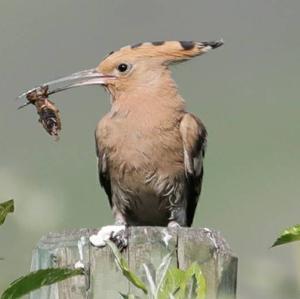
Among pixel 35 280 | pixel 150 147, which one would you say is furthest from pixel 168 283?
pixel 150 147

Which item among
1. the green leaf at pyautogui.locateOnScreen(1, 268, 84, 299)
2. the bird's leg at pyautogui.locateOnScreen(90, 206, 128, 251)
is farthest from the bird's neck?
the green leaf at pyautogui.locateOnScreen(1, 268, 84, 299)

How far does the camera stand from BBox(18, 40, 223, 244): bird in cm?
673

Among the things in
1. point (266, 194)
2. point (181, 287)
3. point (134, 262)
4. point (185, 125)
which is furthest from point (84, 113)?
point (181, 287)

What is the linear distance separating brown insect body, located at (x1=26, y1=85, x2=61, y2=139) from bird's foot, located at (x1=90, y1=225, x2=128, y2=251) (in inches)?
89.5

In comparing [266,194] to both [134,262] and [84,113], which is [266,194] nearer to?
[84,113]

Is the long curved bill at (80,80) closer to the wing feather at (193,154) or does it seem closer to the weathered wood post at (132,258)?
the wing feather at (193,154)

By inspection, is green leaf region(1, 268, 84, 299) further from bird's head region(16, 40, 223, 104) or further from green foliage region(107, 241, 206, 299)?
bird's head region(16, 40, 223, 104)

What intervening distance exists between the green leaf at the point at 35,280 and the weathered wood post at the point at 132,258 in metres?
0.92

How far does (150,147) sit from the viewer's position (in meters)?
6.72

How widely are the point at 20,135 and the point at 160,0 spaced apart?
719 cm

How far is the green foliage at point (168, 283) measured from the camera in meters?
2.58

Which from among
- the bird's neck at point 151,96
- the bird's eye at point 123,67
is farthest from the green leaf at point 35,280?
the bird's eye at point 123,67

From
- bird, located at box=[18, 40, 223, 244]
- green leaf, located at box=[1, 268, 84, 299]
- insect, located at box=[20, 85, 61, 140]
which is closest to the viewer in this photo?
green leaf, located at box=[1, 268, 84, 299]

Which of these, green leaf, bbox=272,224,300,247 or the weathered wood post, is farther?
the weathered wood post
